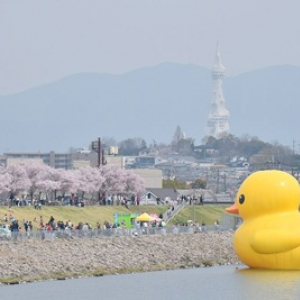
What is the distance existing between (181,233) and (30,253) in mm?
14041

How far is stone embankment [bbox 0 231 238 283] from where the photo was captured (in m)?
50.1

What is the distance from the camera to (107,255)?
181 ft

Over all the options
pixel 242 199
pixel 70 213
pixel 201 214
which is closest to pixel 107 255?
pixel 242 199

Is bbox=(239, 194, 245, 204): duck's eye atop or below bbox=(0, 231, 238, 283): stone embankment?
atop

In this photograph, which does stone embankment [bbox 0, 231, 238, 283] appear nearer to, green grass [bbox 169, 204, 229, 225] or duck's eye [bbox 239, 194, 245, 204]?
duck's eye [bbox 239, 194, 245, 204]

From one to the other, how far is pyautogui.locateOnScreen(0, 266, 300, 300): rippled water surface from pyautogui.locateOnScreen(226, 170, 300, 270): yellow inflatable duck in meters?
0.49

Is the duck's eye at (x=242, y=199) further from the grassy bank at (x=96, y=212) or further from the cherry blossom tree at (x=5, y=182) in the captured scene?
the cherry blossom tree at (x=5, y=182)

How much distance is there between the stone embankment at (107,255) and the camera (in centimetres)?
5006

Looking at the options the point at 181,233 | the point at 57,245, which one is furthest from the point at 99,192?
the point at 57,245

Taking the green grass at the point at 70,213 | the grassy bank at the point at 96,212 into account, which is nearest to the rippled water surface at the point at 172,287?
the green grass at the point at 70,213

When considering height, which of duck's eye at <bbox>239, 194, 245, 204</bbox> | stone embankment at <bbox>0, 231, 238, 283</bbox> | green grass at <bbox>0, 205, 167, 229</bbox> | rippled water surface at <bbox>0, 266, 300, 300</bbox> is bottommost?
rippled water surface at <bbox>0, 266, 300, 300</bbox>

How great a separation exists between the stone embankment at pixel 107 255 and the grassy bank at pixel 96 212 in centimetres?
894

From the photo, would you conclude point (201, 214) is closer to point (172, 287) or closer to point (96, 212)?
point (96, 212)

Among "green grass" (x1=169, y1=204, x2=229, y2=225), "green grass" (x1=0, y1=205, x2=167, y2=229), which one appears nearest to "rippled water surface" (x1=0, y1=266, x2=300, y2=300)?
"green grass" (x1=0, y1=205, x2=167, y2=229)
